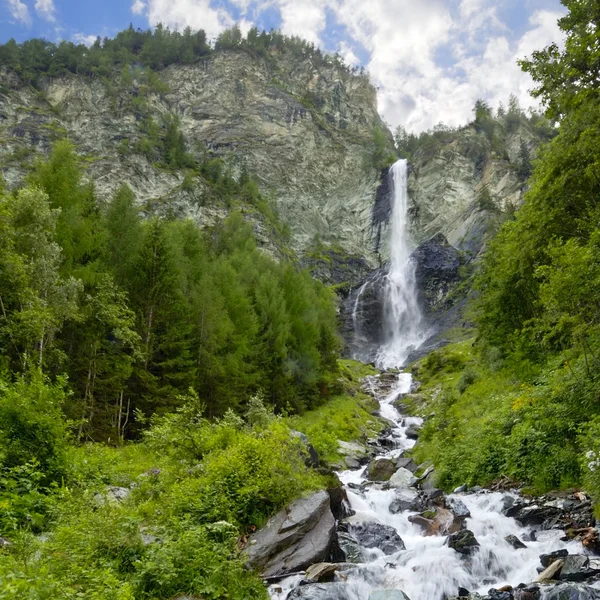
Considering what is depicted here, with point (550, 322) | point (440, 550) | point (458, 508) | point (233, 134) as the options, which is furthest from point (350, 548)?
point (233, 134)

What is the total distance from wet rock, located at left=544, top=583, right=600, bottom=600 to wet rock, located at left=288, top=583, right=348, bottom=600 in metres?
3.39

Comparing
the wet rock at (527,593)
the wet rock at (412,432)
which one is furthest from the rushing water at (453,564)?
the wet rock at (412,432)

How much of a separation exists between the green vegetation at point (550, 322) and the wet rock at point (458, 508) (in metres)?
1.93

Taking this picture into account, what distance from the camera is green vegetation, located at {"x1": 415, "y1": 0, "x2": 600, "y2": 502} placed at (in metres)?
11.2

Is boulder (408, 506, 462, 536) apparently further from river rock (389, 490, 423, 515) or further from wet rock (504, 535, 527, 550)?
wet rock (504, 535, 527, 550)

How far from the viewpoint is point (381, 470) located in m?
20.1

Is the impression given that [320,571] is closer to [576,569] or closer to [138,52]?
[576,569]

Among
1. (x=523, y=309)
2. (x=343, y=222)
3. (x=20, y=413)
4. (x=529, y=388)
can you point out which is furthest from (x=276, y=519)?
(x=343, y=222)

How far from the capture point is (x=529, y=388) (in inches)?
640

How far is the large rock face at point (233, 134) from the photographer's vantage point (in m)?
83.6

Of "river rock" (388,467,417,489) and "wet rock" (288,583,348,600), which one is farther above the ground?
"wet rock" (288,583,348,600)

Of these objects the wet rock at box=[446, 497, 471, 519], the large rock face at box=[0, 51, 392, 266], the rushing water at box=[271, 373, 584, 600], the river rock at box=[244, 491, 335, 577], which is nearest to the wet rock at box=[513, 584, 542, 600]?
the rushing water at box=[271, 373, 584, 600]

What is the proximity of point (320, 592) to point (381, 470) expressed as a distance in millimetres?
12923

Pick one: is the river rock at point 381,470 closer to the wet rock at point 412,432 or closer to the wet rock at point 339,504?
the wet rock at point 339,504
